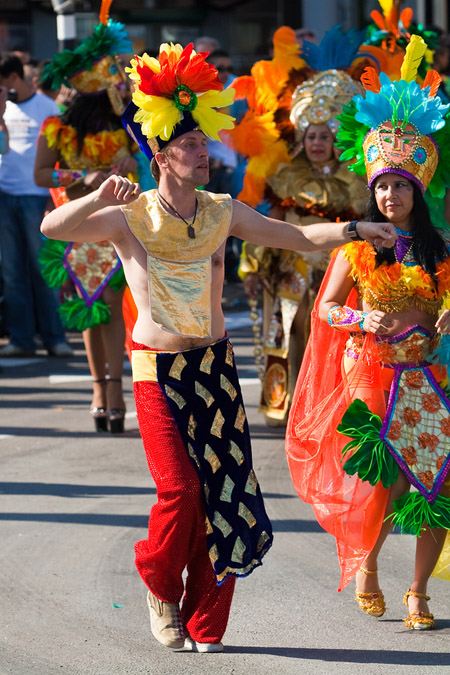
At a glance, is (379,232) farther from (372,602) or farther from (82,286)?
(82,286)

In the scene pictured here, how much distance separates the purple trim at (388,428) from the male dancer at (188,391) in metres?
0.55

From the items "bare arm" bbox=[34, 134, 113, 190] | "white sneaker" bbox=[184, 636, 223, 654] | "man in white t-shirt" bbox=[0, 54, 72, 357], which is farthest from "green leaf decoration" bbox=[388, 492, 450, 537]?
"man in white t-shirt" bbox=[0, 54, 72, 357]

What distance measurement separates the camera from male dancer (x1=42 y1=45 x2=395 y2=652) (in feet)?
14.5

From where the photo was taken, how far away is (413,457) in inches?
187

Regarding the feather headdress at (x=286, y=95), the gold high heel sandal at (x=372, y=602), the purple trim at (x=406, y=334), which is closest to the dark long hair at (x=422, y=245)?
the purple trim at (x=406, y=334)

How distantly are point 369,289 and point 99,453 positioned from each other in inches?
124

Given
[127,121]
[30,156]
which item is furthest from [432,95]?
[30,156]

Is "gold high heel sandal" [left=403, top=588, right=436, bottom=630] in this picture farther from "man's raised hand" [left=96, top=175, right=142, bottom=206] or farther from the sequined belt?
"man's raised hand" [left=96, top=175, right=142, bottom=206]

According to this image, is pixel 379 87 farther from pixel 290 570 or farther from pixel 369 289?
pixel 290 570

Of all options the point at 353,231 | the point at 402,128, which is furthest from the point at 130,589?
the point at 402,128

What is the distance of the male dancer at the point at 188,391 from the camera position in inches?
175

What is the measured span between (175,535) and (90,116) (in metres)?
3.84

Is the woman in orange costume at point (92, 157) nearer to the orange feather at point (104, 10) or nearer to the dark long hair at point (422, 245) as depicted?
the orange feather at point (104, 10)

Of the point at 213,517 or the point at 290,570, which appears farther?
the point at 290,570
